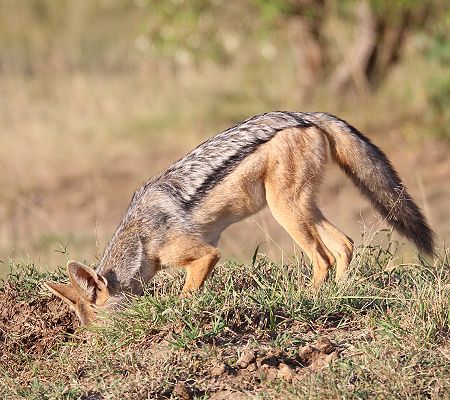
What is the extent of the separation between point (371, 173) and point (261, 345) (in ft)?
6.39

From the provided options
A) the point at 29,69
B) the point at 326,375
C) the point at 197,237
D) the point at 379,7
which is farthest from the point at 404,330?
the point at 29,69

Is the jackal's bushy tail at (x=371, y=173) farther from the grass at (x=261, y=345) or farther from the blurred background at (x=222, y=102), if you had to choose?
the blurred background at (x=222, y=102)

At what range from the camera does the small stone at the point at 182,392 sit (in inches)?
208

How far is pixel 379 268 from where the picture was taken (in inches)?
270

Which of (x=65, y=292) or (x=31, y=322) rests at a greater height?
(x=65, y=292)

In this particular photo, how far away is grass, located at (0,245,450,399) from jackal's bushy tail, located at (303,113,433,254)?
46cm

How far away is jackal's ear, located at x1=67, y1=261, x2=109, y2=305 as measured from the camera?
245 inches

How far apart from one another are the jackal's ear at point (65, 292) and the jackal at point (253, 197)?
404 millimetres

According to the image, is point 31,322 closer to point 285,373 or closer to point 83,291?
point 83,291

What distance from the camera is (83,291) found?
635cm

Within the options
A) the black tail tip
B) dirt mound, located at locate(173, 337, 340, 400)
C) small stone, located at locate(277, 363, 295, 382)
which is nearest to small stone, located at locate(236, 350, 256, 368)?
dirt mound, located at locate(173, 337, 340, 400)

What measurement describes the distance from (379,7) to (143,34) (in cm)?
440

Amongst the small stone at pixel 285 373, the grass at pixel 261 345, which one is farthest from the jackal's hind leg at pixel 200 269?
the small stone at pixel 285 373

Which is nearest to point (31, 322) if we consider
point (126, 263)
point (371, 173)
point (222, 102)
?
point (126, 263)
